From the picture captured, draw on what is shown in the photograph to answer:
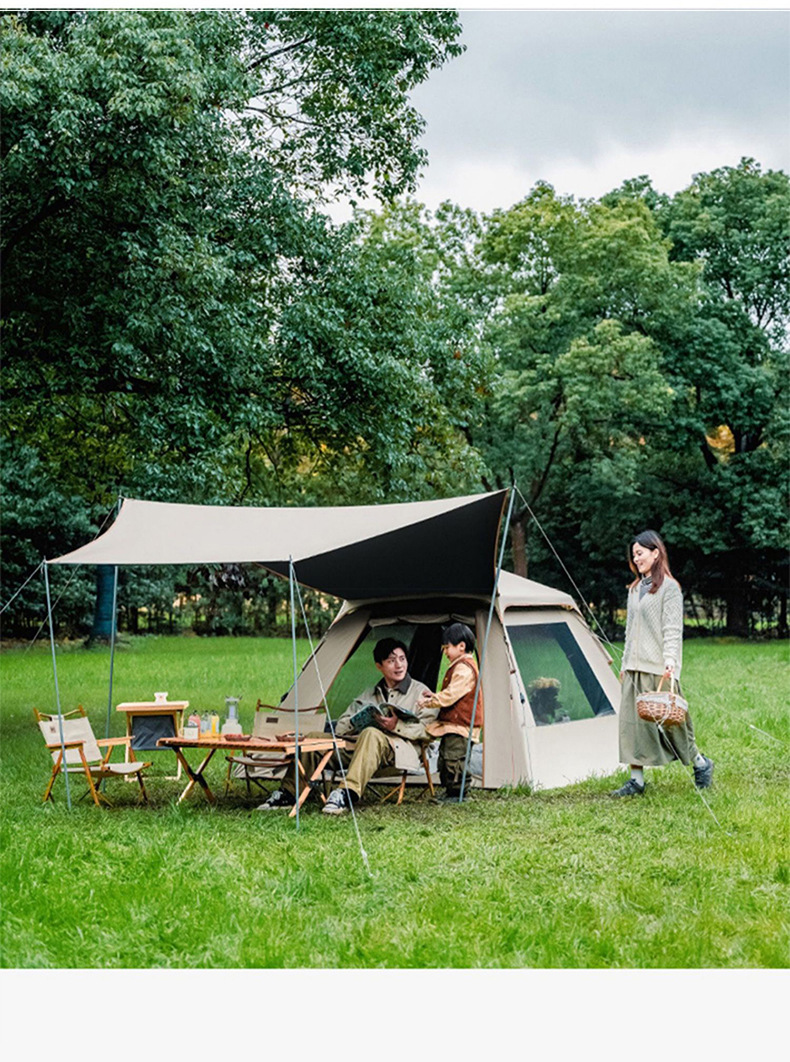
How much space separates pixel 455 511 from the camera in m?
6.63

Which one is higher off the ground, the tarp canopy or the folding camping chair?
the tarp canopy

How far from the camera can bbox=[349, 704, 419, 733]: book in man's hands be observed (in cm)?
657

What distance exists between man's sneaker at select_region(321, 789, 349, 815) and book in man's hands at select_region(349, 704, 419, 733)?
0.41 m

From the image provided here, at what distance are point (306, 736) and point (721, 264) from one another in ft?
58.1

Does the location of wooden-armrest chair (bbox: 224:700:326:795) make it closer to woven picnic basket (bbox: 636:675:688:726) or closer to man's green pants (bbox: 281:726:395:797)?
man's green pants (bbox: 281:726:395:797)

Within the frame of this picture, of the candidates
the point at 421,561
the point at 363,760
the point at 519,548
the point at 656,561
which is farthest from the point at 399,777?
the point at 519,548

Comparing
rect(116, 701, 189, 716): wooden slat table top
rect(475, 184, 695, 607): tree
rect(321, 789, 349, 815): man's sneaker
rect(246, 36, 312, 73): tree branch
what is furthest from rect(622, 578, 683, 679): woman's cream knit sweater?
rect(475, 184, 695, 607): tree

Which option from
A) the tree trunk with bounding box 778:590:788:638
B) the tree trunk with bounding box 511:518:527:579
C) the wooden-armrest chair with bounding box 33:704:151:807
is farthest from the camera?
the tree trunk with bounding box 778:590:788:638

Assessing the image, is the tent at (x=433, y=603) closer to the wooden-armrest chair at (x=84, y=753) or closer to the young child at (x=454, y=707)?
the young child at (x=454, y=707)

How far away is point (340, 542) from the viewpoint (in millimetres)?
6223

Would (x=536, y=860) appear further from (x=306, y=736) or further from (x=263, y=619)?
(x=263, y=619)

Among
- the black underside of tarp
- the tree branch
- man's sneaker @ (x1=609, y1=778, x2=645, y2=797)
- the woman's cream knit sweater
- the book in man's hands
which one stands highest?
the tree branch

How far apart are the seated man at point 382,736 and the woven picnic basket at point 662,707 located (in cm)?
122

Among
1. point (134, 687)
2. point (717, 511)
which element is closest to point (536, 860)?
point (134, 687)
